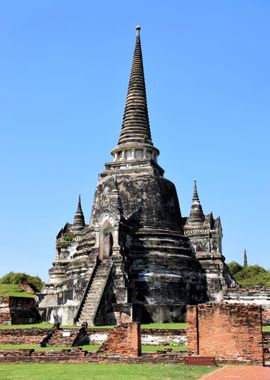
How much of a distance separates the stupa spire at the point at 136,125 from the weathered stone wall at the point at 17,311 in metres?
10.7

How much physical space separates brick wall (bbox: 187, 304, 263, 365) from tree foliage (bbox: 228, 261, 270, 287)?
113 feet

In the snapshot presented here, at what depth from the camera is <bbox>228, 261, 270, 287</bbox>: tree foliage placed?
1970 inches

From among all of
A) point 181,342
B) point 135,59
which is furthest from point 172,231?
point 135,59

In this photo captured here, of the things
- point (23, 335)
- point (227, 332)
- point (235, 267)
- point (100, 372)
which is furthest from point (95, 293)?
point (235, 267)

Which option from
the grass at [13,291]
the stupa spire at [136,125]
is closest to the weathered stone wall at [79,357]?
the stupa spire at [136,125]

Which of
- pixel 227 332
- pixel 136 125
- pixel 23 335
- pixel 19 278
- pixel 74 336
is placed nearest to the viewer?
pixel 227 332

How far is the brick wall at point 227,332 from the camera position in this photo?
47.5 feet

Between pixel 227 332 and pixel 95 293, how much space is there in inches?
495

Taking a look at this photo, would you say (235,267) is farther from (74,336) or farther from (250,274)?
(74,336)

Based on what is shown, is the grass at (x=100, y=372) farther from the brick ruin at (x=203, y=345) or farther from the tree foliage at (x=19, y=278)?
the tree foliage at (x=19, y=278)

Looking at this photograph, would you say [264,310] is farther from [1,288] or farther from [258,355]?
[1,288]

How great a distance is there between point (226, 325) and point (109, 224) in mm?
Result: 14683

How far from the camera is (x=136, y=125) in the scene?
35.6 metres

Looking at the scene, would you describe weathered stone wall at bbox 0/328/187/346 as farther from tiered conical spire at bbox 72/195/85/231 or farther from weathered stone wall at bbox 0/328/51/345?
tiered conical spire at bbox 72/195/85/231
